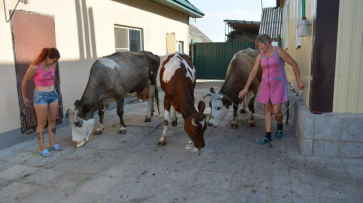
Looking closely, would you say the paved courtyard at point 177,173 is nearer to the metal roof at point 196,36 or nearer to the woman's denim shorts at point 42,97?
the woman's denim shorts at point 42,97

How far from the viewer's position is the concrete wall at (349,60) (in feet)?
12.6

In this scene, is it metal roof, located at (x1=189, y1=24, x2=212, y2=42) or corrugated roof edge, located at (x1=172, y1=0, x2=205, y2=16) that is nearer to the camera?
corrugated roof edge, located at (x1=172, y1=0, x2=205, y2=16)

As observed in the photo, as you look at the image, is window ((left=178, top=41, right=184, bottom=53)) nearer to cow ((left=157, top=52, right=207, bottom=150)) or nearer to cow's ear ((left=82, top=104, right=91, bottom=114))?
cow ((left=157, top=52, right=207, bottom=150))

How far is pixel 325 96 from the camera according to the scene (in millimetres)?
4121

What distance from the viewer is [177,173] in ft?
12.9

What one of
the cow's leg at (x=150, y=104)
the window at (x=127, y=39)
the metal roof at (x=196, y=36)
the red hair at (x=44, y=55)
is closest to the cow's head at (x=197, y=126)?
the red hair at (x=44, y=55)

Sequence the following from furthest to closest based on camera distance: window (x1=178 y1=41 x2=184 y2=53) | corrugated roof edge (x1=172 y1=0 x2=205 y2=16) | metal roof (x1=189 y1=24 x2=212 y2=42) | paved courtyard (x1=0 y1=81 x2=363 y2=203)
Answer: metal roof (x1=189 y1=24 x2=212 y2=42)
window (x1=178 y1=41 x2=184 y2=53)
corrugated roof edge (x1=172 y1=0 x2=205 y2=16)
paved courtyard (x1=0 y1=81 x2=363 y2=203)

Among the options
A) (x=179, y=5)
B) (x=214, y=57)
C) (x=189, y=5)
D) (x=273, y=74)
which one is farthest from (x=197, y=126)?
(x=214, y=57)

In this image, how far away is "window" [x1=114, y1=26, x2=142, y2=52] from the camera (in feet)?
29.9

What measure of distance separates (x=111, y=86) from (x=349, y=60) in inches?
168

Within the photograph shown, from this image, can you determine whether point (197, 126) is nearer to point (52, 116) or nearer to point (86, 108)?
point (86, 108)

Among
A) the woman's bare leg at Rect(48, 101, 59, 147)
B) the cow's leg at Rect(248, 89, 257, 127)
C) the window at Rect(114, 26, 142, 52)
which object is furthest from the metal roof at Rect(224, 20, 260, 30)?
the woman's bare leg at Rect(48, 101, 59, 147)

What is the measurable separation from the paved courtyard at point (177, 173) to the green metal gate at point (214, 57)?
456 inches

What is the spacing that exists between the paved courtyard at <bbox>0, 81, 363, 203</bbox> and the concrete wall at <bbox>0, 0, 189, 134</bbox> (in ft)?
4.15
